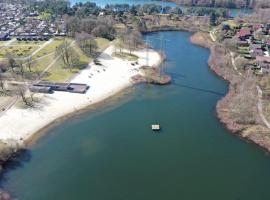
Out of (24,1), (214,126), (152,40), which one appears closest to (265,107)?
(214,126)

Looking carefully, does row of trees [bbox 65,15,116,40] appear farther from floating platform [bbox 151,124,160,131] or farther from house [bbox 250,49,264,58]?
floating platform [bbox 151,124,160,131]

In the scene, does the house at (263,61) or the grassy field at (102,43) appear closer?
the house at (263,61)

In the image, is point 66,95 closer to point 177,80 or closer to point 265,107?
point 177,80

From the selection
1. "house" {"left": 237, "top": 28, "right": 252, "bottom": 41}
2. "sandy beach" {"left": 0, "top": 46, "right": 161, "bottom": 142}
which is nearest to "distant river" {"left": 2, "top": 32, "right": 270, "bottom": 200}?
"sandy beach" {"left": 0, "top": 46, "right": 161, "bottom": 142}

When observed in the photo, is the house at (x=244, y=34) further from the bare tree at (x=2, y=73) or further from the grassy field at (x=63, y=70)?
the bare tree at (x=2, y=73)

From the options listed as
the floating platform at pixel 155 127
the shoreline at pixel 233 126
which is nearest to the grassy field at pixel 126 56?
the shoreline at pixel 233 126

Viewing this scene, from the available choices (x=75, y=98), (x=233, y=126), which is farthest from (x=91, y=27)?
(x=233, y=126)
